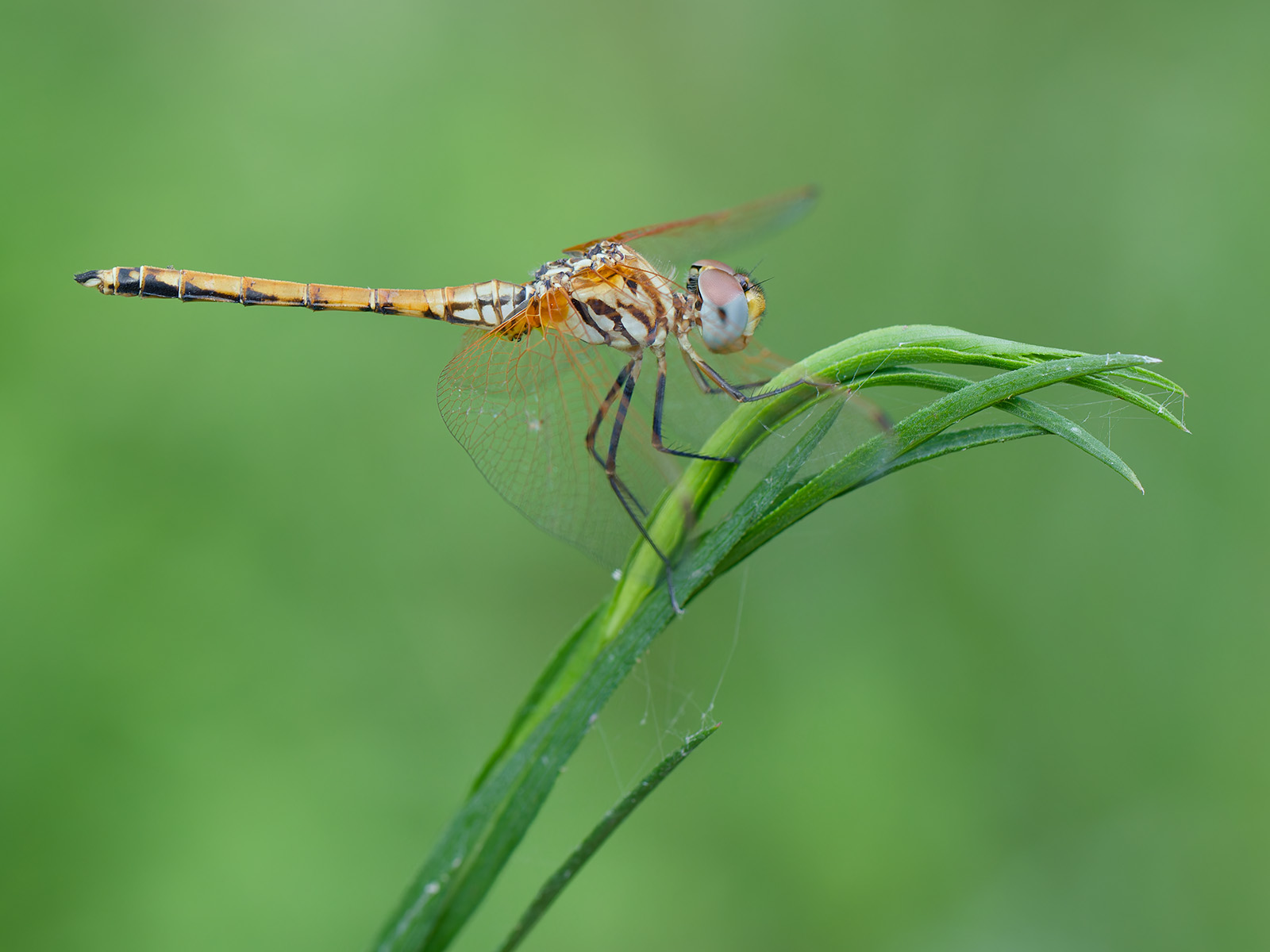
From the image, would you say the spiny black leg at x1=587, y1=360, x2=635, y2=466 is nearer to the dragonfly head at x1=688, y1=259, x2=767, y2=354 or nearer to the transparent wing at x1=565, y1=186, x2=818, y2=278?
the dragonfly head at x1=688, y1=259, x2=767, y2=354

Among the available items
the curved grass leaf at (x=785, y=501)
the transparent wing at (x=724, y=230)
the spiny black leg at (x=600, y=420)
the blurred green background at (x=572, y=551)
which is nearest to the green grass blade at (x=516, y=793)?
the curved grass leaf at (x=785, y=501)

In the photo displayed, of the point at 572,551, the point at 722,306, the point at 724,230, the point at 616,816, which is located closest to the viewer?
the point at 616,816

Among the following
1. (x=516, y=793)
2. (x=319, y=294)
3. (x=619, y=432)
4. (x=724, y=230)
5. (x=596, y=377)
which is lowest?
(x=516, y=793)

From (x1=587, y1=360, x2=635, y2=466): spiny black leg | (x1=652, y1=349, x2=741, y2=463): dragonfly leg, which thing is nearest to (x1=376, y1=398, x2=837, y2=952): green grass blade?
(x1=652, y1=349, x2=741, y2=463): dragonfly leg

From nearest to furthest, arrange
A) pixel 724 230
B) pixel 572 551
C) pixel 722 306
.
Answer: pixel 722 306 < pixel 724 230 < pixel 572 551

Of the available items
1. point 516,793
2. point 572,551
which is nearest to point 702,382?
point 572,551

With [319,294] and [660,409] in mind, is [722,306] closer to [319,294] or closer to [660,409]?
[660,409]

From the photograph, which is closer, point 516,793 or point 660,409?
point 516,793
